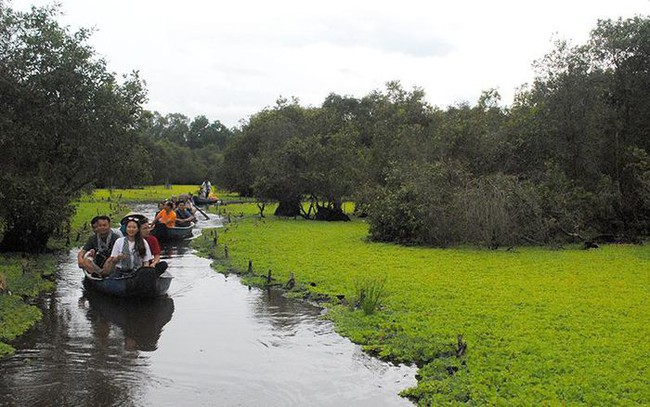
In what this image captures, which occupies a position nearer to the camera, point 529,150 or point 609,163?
point 609,163

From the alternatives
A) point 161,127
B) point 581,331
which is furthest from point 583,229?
point 161,127

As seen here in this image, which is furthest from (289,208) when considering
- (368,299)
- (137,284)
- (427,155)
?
(368,299)

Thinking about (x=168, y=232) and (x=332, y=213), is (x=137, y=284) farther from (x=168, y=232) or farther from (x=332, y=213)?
(x=332, y=213)

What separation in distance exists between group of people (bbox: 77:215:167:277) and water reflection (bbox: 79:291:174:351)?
0.69 metres

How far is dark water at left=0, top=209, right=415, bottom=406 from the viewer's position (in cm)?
869

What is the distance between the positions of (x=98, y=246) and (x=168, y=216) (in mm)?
11242

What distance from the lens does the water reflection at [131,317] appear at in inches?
460

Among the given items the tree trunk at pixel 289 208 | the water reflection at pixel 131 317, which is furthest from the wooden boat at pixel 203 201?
the water reflection at pixel 131 317

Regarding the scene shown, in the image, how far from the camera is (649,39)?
84.9 feet

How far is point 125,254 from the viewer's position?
15258mm

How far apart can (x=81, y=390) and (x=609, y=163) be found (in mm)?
24991

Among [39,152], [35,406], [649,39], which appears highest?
[649,39]

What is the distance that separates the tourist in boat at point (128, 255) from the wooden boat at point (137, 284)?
0.28 m

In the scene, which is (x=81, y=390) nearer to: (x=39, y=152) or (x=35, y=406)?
(x=35, y=406)
